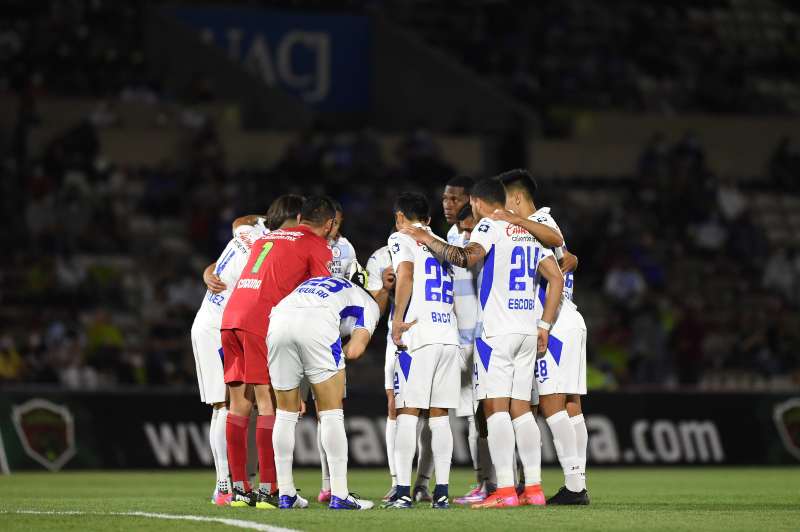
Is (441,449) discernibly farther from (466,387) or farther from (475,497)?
(466,387)

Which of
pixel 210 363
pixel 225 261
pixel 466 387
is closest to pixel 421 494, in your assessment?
pixel 466 387

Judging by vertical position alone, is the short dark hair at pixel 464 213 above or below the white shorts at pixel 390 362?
above

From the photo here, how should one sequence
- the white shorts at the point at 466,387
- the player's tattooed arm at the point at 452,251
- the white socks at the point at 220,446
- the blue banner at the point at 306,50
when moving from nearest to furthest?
the player's tattooed arm at the point at 452,251 → the white socks at the point at 220,446 → the white shorts at the point at 466,387 → the blue banner at the point at 306,50

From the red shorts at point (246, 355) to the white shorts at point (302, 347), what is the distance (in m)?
0.43

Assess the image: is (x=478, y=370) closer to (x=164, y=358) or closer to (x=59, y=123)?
(x=164, y=358)

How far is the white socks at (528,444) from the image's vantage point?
12.0 m

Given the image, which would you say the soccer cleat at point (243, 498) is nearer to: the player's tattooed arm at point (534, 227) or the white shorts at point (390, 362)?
the white shorts at point (390, 362)

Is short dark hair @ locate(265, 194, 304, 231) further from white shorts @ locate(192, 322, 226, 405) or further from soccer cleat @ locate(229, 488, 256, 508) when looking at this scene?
soccer cleat @ locate(229, 488, 256, 508)

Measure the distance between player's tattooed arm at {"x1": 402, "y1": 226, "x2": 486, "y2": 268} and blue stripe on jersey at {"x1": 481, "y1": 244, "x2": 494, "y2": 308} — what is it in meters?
0.16

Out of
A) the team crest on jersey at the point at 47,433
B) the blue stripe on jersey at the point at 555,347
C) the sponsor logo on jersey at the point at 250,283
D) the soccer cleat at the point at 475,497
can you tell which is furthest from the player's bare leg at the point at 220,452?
the team crest on jersey at the point at 47,433

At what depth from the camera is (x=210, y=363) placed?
12906 millimetres

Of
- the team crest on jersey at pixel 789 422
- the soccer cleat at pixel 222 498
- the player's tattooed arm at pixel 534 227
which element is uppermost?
the player's tattooed arm at pixel 534 227

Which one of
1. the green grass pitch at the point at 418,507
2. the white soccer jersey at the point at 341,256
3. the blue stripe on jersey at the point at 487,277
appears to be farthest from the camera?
the white soccer jersey at the point at 341,256

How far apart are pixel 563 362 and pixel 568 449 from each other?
70 centimetres
